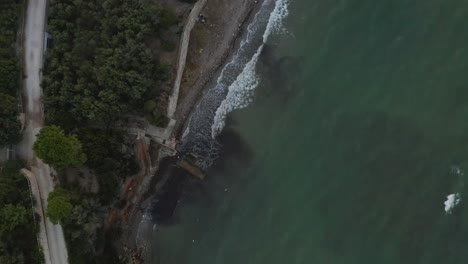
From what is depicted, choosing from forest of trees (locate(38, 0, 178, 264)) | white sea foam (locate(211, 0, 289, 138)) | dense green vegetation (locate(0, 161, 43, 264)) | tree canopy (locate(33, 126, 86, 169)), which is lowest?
dense green vegetation (locate(0, 161, 43, 264))

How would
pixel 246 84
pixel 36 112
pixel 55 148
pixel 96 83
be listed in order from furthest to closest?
pixel 246 84 < pixel 96 83 < pixel 36 112 < pixel 55 148

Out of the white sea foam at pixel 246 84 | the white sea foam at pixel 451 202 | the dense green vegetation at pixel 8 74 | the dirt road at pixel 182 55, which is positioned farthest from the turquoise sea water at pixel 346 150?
the dense green vegetation at pixel 8 74

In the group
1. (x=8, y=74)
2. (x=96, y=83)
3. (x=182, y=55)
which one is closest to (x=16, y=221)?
(x=8, y=74)

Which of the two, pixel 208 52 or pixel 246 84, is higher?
pixel 208 52

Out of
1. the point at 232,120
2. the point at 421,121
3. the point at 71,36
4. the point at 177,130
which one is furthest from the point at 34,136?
the point at 421,121

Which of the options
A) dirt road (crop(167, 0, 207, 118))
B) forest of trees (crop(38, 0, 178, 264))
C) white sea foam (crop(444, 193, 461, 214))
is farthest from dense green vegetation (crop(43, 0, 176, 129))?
white sea foam (crop(444, 193, 461, 214))

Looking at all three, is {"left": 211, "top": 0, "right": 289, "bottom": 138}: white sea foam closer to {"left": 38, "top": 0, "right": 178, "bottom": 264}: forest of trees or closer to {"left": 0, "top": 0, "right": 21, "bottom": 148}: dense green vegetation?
{"left": 38, "top": 0, "right": 178, "bottom": 264}: forest of trees

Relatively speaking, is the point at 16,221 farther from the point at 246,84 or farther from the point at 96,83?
the point at 246,84

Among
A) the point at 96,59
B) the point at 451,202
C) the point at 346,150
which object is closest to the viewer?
the point at 451,202
